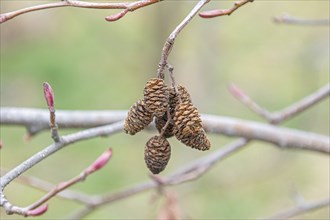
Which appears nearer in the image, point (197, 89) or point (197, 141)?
point (197, 141)

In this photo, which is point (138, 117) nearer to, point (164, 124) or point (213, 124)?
point (164, 124)

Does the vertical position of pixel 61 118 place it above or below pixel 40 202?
below

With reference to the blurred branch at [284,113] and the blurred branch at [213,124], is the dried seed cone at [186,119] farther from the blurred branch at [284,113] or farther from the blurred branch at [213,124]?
the blurred branch at [284,113]

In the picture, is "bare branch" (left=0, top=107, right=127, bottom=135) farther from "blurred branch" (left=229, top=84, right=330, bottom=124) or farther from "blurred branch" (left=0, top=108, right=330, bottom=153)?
"blurred branch" (left=229, top=84, right=330, bottom=124)

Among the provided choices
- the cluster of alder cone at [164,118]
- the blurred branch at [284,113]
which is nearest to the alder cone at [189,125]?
the cluster of alder cone at [164,118]

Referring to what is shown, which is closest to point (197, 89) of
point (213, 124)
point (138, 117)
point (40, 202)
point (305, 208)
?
point (305, 208)

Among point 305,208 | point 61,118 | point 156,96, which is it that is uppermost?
point 156,96

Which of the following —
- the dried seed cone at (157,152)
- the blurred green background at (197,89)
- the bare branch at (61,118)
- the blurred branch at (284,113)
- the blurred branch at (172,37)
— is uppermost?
the blurred branch at (172,37)
